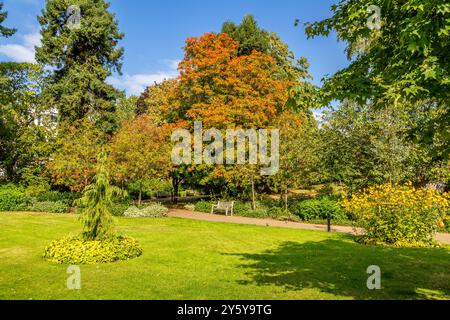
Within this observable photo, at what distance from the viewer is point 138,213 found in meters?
24.2

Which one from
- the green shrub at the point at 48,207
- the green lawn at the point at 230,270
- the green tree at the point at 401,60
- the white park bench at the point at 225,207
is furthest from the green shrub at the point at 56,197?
the green tree at the point at 401,60

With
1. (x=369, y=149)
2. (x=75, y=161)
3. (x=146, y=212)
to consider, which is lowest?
(x=146, y=212)

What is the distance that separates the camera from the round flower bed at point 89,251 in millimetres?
11250

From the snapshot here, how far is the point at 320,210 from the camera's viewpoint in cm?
2395

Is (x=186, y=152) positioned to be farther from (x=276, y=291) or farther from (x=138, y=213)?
(x=276, y=291)

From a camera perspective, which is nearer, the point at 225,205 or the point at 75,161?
the point at 75,161

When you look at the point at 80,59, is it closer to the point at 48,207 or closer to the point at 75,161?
the point at 75,161

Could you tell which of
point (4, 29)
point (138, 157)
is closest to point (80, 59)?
point (4, 29)

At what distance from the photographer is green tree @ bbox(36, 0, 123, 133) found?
31.7 metres

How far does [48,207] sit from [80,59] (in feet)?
48.8

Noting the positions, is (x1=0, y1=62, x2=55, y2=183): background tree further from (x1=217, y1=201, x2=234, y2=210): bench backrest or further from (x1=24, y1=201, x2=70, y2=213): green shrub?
(x1=217, y1=201, x2=234, y2=210): bench backrest

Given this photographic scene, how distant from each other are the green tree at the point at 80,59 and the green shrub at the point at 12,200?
8268mm
